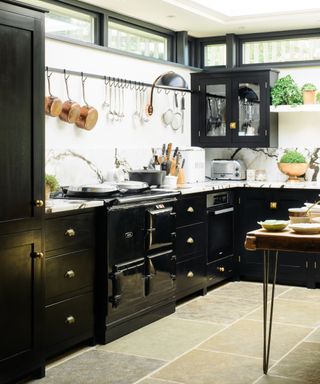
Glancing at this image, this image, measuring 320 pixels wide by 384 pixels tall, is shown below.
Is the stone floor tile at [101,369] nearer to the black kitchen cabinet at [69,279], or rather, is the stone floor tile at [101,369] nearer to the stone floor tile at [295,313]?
the black kitchen cabinet at [69,279]

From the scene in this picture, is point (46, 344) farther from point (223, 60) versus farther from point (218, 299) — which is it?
point (223, 60)

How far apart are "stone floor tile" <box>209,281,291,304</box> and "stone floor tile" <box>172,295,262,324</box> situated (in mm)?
133

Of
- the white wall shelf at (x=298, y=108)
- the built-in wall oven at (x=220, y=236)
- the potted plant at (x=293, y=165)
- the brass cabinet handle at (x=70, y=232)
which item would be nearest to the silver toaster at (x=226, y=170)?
the potted plant at (x=293, y=165)

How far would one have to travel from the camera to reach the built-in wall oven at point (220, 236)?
6.61 meters

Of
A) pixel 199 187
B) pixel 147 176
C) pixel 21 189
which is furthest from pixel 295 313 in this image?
pixel 21 189

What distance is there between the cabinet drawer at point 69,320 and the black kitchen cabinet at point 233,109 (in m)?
3.15

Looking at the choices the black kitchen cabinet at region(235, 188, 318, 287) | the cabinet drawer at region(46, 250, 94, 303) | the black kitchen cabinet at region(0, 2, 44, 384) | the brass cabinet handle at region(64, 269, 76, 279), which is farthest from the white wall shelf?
the black kitchen cabinet at region(0, 2, 44, 384)

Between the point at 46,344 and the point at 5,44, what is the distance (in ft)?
5.72

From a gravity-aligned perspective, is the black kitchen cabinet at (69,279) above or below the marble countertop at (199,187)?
below

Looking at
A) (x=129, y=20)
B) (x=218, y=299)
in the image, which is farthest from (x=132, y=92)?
(x=218, y=299)

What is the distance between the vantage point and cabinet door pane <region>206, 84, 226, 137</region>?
7.48m

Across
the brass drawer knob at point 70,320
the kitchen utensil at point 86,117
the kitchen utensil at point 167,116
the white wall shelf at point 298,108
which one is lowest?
the brass drawer knob at point 70,320

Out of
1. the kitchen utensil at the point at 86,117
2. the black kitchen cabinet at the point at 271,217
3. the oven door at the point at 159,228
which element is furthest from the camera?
the black kitchen cabinet at the point at 271,217

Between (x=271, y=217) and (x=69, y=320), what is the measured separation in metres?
2.95
